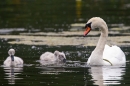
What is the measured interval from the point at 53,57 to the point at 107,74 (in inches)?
142

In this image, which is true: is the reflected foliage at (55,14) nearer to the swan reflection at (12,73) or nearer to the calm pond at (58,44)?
the calm pond at (58,44)

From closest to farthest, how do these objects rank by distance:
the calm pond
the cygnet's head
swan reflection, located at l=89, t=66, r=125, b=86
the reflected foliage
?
swan reflection, located at l=89, t=66, r=125, b=86 < the calm pond < the cygnet's head < the reflected foliage

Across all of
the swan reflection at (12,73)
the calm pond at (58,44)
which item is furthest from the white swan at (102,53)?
the swan reflection at (12,73)

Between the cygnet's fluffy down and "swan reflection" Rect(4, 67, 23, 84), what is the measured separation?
1418 mm

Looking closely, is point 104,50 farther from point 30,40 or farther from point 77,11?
point 77,11

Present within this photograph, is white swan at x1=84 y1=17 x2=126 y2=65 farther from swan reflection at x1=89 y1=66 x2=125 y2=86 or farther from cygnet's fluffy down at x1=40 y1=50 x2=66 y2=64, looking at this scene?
cygnet's fluffy down at x1=40 y1=50 x2=66 y2=64

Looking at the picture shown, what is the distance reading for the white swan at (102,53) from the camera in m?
16.5

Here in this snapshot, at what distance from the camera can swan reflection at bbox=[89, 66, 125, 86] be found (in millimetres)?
13492

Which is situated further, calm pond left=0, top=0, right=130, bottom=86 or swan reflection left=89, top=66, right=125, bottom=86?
calm pond left=0, top=0, right=130, bottom=86

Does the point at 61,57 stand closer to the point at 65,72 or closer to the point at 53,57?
the point at 53,57

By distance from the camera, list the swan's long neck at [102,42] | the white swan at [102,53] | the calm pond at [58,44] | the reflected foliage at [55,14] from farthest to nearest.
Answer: the reflected foliage at [55,14]
the swan's long neck at [102,42]
the white swan at [102,53]
the calm pond at [58,44]

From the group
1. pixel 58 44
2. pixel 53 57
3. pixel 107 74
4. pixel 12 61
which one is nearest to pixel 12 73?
pixel 12 61

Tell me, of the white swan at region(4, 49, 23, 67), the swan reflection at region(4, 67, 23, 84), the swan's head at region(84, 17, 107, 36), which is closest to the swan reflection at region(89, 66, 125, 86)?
the swan's head at region(84, 17, 107, 36)

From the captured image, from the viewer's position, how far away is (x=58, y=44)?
20453mm
